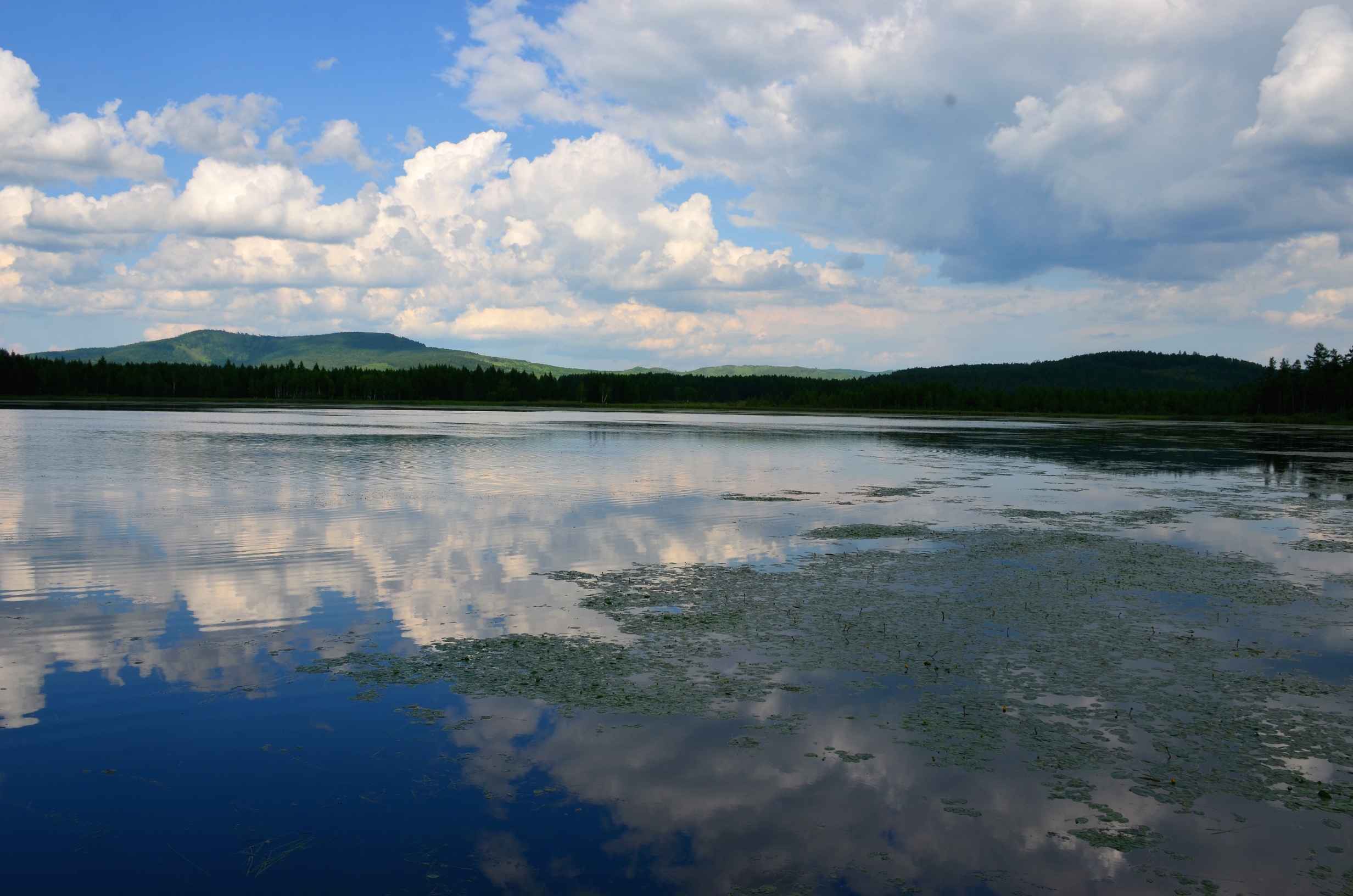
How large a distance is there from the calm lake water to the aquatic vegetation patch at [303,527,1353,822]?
0.07 meters

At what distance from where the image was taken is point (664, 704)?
442 inches

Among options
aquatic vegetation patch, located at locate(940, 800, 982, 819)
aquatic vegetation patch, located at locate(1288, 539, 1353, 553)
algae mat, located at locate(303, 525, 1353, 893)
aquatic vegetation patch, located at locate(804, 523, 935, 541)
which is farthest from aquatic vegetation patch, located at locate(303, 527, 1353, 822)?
aquatic vegetation patch, located at locate(1288, 539, 1353, 553)

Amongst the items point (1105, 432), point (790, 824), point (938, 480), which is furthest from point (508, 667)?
point (1105, 432)

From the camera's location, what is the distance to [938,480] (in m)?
42.1

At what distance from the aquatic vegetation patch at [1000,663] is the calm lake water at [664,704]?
2.7 inches

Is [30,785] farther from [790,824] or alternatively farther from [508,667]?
[790,824]

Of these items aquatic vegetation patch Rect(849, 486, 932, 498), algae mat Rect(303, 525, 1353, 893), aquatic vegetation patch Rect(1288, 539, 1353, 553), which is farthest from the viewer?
aquatic vegetation patch Rect(849, 486, 932, 498)

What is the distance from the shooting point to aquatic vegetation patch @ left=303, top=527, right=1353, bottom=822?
981 cm

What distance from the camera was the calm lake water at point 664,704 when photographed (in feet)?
25.1

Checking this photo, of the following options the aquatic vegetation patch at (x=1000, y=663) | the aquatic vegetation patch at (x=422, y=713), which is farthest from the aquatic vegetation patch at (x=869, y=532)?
the aquatic vegetation patch at (x=422, y=713)

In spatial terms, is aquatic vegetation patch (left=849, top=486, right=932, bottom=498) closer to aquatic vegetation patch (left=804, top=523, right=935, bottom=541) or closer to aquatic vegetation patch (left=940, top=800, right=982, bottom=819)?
aquatic vegetation patch (left=804, top=523, right=935, bottom=541)

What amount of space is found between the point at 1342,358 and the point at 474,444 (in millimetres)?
162447

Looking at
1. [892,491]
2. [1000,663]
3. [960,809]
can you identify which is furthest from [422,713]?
[892,491]

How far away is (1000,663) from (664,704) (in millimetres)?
5376
